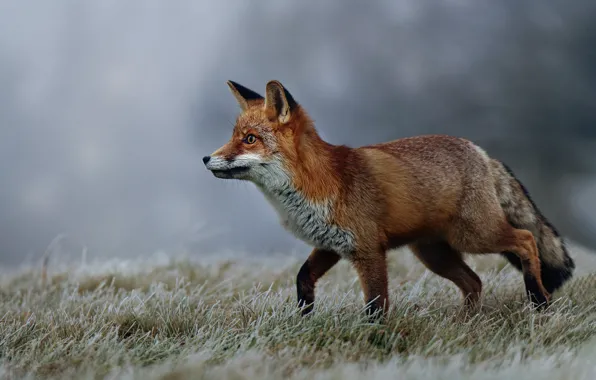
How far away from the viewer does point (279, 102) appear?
422cm

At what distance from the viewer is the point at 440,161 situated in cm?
468

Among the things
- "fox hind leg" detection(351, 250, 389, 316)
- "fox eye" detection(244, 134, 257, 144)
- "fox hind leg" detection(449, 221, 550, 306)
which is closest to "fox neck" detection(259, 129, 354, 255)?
"fox hind leg" detection(351, 250, 389, 316)

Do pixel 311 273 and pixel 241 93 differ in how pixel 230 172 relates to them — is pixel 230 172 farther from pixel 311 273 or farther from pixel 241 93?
pixel 311 273

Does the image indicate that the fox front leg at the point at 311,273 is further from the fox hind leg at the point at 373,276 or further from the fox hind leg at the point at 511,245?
the fox hind leg at the point at 511,245

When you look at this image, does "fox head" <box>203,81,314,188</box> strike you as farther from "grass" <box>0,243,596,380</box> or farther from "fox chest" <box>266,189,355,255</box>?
"grass" <box>0,243,596,380</box>

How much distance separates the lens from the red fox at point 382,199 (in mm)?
4137

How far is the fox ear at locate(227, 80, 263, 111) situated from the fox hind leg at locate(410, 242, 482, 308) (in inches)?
65.2

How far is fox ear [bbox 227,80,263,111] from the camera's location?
14.6 ft

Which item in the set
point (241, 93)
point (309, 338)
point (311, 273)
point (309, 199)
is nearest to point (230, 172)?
point (309, 199)

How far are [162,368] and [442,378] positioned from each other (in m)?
1.23

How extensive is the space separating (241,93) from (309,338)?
1.71 m

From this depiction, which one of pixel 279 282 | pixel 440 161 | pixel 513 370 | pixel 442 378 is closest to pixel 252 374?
pixel 442 378

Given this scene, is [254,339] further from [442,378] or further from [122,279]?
[122,279]

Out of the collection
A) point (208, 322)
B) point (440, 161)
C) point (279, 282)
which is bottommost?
point (279, 282)
